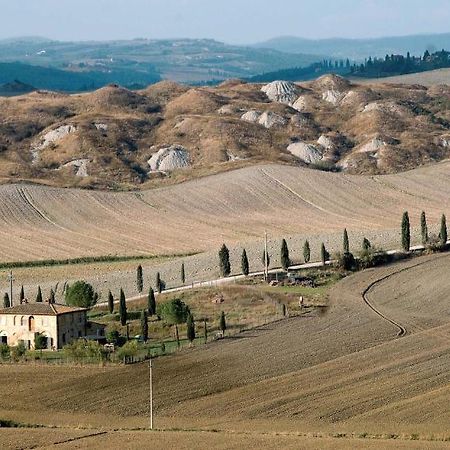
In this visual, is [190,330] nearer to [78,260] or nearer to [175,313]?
[175,313]

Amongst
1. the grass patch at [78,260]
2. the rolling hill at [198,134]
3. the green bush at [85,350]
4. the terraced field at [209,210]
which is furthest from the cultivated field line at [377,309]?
the rolling hill at [198,134]

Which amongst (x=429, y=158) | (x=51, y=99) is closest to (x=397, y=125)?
(x=429, y=158)

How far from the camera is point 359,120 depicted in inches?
7008

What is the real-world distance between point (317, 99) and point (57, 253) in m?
107

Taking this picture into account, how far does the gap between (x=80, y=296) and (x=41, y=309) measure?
15.8ft

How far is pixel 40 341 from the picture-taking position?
6016 centimetres

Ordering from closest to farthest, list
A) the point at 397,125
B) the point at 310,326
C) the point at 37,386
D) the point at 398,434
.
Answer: the point at 398,434, the point at 37,386, the point at 310,326, the point at 397,125

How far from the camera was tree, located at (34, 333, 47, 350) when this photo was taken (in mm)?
60062

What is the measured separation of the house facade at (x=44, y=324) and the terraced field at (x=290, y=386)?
20.3ft

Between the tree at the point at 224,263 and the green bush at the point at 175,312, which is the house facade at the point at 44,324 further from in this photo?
the tree at the point at 224,263

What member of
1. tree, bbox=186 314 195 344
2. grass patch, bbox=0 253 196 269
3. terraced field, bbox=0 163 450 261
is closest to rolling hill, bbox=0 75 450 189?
terraced field, bbox=0 163 450 261

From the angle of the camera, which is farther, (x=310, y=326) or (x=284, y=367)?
(x=310, y=326)

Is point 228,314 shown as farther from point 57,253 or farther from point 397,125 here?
point 397,125

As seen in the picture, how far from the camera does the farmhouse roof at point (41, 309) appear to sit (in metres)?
60.9
